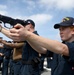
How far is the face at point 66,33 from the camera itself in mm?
3557

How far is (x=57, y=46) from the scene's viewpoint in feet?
9.16

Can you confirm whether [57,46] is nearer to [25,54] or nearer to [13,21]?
[13,21]

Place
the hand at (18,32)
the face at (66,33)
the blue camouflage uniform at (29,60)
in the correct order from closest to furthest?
the hand at (18,32) → the face at (66,33) → the blue camouflage uniform at (29,60)

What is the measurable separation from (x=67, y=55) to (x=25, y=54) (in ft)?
10.9

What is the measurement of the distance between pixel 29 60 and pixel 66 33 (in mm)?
2842

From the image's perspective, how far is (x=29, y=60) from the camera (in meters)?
6.30

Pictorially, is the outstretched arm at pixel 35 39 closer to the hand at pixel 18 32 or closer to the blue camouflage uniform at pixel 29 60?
the hand at pixel 18 32

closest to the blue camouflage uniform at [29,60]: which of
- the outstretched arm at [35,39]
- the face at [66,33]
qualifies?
the face at [66,33]

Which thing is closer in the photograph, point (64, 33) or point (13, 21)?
point (64, 33)

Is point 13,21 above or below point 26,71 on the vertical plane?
above

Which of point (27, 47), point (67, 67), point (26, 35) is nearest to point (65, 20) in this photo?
point (67, 67)

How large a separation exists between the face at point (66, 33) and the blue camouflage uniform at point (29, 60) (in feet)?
8.62

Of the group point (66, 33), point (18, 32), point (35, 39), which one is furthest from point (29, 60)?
point (18, 32)

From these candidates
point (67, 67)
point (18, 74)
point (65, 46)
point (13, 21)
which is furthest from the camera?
point (18, 74)
